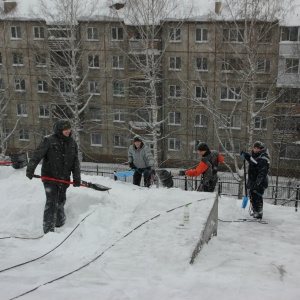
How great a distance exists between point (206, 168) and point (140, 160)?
76.8 inches

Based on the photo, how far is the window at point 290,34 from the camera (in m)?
24.0

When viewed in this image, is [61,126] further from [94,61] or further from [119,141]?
[119,141]

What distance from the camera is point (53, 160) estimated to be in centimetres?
655

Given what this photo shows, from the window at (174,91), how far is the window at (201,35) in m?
3.43

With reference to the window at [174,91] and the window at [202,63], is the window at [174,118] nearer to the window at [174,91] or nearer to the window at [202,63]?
the window at [174,91]

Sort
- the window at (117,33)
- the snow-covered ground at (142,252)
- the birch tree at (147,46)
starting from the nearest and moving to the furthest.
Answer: the snow-covered ground at (142,252), the birch tree at (147,46), the window at (117,33)

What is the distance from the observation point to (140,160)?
9.77m

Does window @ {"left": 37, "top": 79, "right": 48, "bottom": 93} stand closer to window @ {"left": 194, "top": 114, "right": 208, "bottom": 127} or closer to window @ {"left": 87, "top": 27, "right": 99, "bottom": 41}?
window @ {"left": 87, "top": 27, "right": 99, "bottom": 41}

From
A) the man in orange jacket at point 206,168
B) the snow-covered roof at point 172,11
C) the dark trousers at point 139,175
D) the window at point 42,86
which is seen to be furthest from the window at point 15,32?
the man in orange jacket at point 206,168

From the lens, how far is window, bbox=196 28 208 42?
25.2 meters

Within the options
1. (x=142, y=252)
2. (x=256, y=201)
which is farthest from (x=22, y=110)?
(x=142, y=252)

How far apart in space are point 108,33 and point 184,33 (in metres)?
5.28

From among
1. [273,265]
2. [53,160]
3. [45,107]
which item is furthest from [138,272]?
[45,107]

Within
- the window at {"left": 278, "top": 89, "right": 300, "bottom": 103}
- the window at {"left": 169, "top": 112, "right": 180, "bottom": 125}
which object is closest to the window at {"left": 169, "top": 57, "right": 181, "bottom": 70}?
the window at {"left": 169, "top": 112, "right": 180, "bottom": 125}
